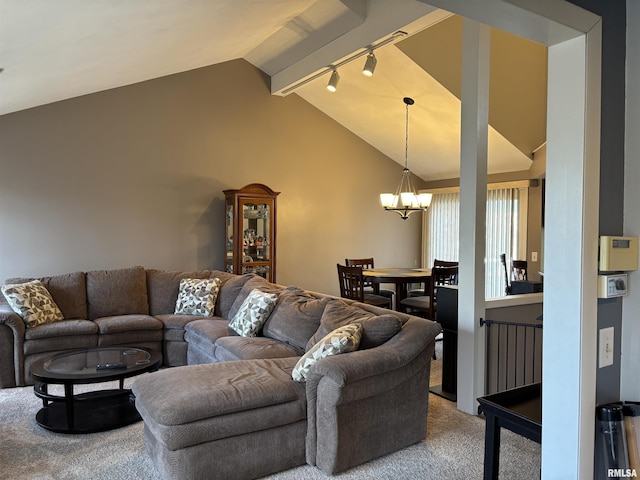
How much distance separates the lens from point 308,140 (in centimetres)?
681

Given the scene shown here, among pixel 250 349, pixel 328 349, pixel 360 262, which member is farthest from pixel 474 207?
pixel 360 262

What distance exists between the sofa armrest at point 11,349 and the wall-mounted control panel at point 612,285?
4274 millimetres

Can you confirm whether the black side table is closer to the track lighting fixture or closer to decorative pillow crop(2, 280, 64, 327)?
the track lighting fixture

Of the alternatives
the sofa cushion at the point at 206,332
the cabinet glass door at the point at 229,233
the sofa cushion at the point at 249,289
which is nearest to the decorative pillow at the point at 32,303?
the sofa cushion at the point at 206,332

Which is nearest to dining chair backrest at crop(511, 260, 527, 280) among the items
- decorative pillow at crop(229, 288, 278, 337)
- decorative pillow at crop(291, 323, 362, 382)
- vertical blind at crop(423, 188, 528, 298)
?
vertical blind at crop(423, 188, 528, 298)

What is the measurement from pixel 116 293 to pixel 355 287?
2535mm

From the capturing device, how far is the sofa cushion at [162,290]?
516 centimetres

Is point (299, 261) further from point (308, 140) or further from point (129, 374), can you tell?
point (129, 374)

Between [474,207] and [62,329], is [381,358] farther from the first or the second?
[62,329]

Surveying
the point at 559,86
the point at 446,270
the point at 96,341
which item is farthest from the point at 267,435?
the point at 446,270

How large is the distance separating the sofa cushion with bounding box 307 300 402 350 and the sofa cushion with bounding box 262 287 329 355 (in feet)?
0.54

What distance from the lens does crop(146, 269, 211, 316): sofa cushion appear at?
16.9 ft

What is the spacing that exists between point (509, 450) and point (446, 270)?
97.9 inches

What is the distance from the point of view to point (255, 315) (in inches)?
161
